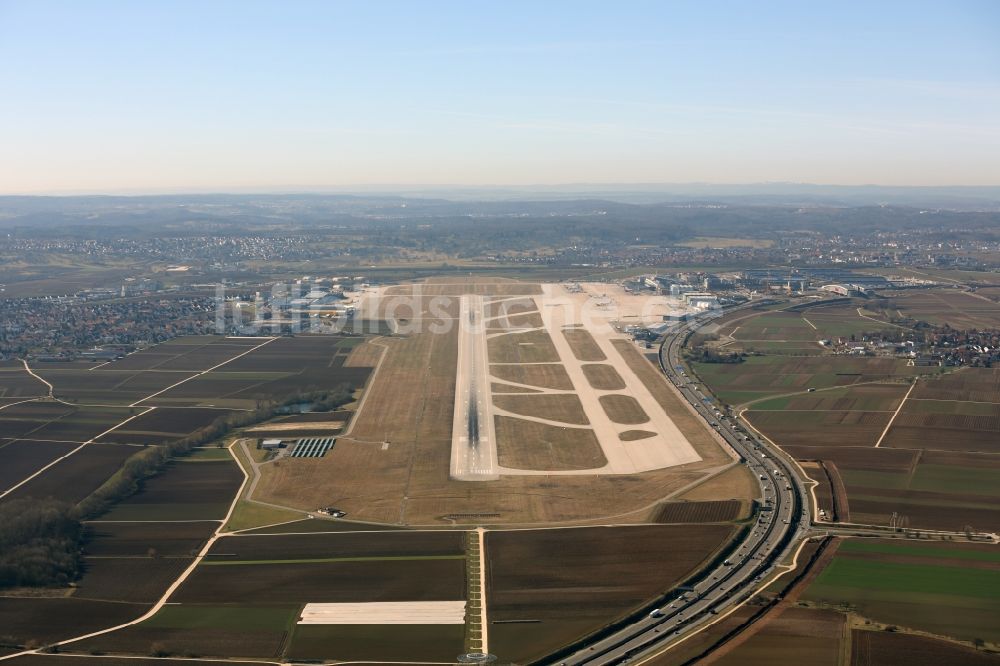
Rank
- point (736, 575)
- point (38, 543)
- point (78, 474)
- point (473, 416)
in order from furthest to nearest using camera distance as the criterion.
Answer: point (473, 416) → point (78, 474) → point (38, 543) → point (736, 575)

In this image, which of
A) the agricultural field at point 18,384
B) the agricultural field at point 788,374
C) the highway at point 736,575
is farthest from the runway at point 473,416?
the agricultural field at point 18,384

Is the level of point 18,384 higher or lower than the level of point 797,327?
lower

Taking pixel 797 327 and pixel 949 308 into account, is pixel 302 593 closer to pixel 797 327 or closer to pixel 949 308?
pixel 797 327

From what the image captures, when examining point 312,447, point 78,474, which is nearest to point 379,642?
point 312,447

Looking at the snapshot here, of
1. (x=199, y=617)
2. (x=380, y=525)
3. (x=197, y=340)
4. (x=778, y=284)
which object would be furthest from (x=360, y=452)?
(x=778, y=284)

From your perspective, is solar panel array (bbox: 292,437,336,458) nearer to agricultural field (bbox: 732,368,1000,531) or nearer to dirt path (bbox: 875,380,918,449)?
agricultural field (bbox: 732,368,1000,531)

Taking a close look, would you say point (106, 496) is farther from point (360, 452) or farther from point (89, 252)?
point (89, 252)

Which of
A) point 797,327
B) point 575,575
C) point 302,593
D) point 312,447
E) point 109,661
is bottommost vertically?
point 109,661
